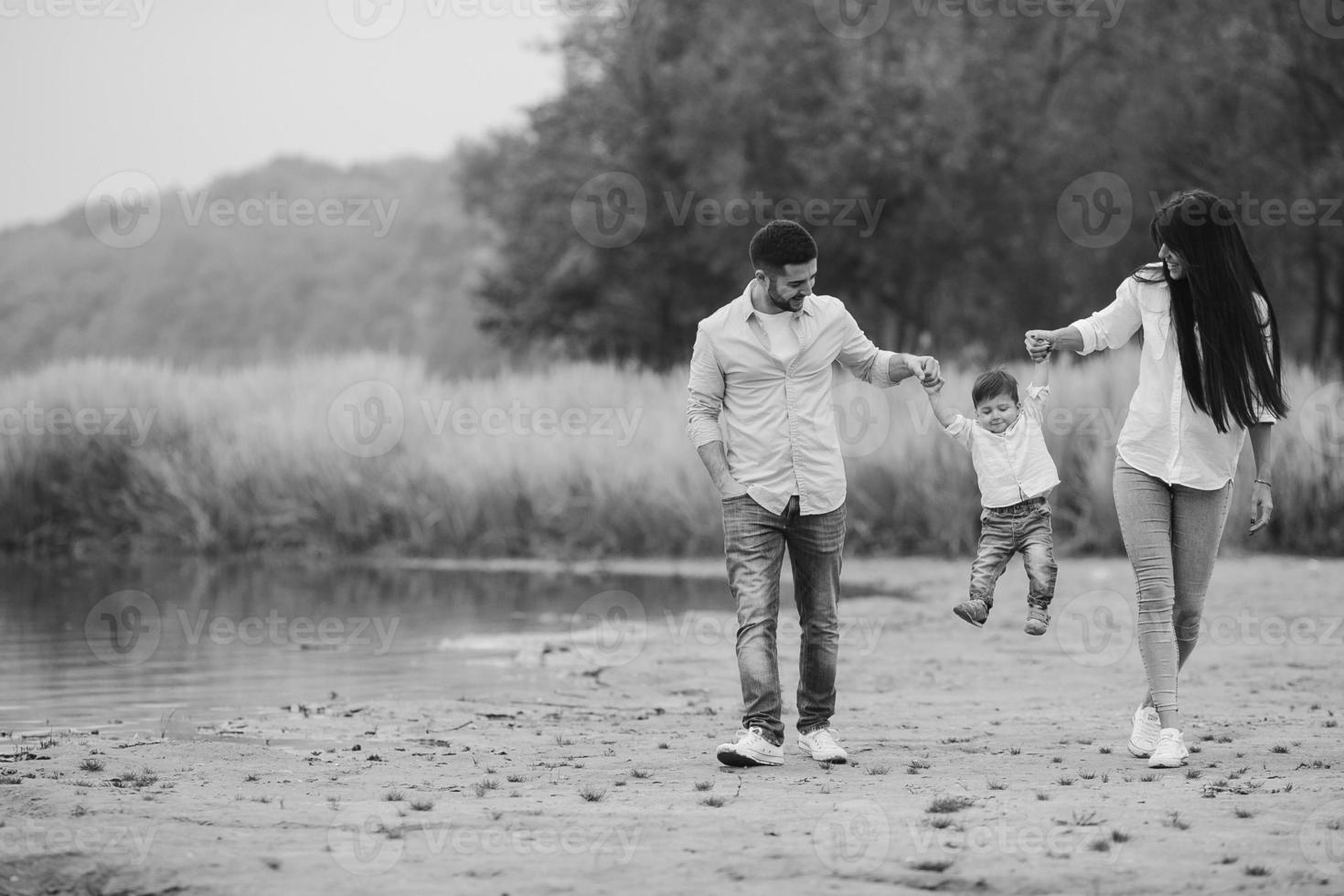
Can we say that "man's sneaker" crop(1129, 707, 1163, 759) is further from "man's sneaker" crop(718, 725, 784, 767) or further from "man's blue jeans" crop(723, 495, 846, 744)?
"man's sneaker" crop(718, 725, 784, 767)

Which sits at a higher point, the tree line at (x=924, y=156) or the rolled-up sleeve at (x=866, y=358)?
the tree line at (x=924, y=156)

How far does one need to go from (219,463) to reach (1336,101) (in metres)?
20.2

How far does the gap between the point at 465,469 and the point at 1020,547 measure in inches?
458

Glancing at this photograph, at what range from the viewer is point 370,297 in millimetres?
72438

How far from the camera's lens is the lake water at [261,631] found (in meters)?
8.89

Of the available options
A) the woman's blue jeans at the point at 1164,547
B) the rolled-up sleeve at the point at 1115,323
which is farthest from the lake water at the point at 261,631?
the rolled-up sleeve at the point at 1115,323

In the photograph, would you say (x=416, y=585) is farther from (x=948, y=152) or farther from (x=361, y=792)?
(x=948, y=152)

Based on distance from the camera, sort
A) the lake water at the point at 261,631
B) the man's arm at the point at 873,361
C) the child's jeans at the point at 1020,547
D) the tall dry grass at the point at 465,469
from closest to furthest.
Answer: the man's arm at the point at 873,361, the child's jeans at the point at 1020,547, the lake water at the point at 261,631, the tall dry grass at the point at 465,469

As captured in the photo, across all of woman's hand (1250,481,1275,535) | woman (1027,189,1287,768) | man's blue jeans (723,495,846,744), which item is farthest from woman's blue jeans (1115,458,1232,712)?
man's blue jeans (723,495,846,744)

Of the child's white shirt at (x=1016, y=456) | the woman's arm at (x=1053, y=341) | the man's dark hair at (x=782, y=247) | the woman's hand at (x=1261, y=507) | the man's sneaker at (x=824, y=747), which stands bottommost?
the man's sneaker at (x=824, y=747)

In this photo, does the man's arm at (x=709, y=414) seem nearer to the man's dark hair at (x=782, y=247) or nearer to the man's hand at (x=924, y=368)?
the man's dark hair at (x=782, y=247)

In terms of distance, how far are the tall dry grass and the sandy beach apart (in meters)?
6.12

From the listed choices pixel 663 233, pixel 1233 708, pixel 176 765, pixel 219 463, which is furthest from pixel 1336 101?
pixel 176 765

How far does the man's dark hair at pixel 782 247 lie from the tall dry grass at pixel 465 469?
32.3 feet
